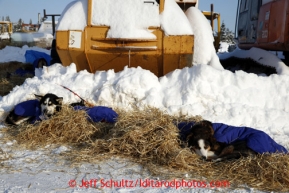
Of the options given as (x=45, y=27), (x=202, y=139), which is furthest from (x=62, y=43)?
(x=45, y=27)

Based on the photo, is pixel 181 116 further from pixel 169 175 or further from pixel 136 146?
pixel 169 175

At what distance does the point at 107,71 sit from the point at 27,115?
1.68 metres

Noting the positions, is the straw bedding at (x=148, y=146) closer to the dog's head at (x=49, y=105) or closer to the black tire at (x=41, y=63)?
the dog's head at (x=49, y=105)

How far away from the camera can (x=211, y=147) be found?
403 centimetres

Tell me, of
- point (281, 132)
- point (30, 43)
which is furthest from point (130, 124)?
point (30, 43)

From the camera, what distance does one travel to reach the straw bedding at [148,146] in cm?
351

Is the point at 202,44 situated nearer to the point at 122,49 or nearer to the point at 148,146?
the point at 122,49

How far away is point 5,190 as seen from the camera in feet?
10.3

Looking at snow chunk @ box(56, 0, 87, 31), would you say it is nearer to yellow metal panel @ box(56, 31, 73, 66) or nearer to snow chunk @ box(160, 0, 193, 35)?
yellow metal panel @ box(56, 31, 73, 66)


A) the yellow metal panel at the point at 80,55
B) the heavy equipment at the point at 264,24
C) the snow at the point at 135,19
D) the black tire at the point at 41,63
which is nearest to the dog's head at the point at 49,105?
the yellow metal panel at the point at 80,55

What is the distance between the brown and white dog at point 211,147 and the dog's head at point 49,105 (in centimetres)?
223

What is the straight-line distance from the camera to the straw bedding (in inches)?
138

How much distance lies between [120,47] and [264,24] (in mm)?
3119

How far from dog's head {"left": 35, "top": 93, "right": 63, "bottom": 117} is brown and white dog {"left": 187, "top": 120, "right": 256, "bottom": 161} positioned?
2.23 m
